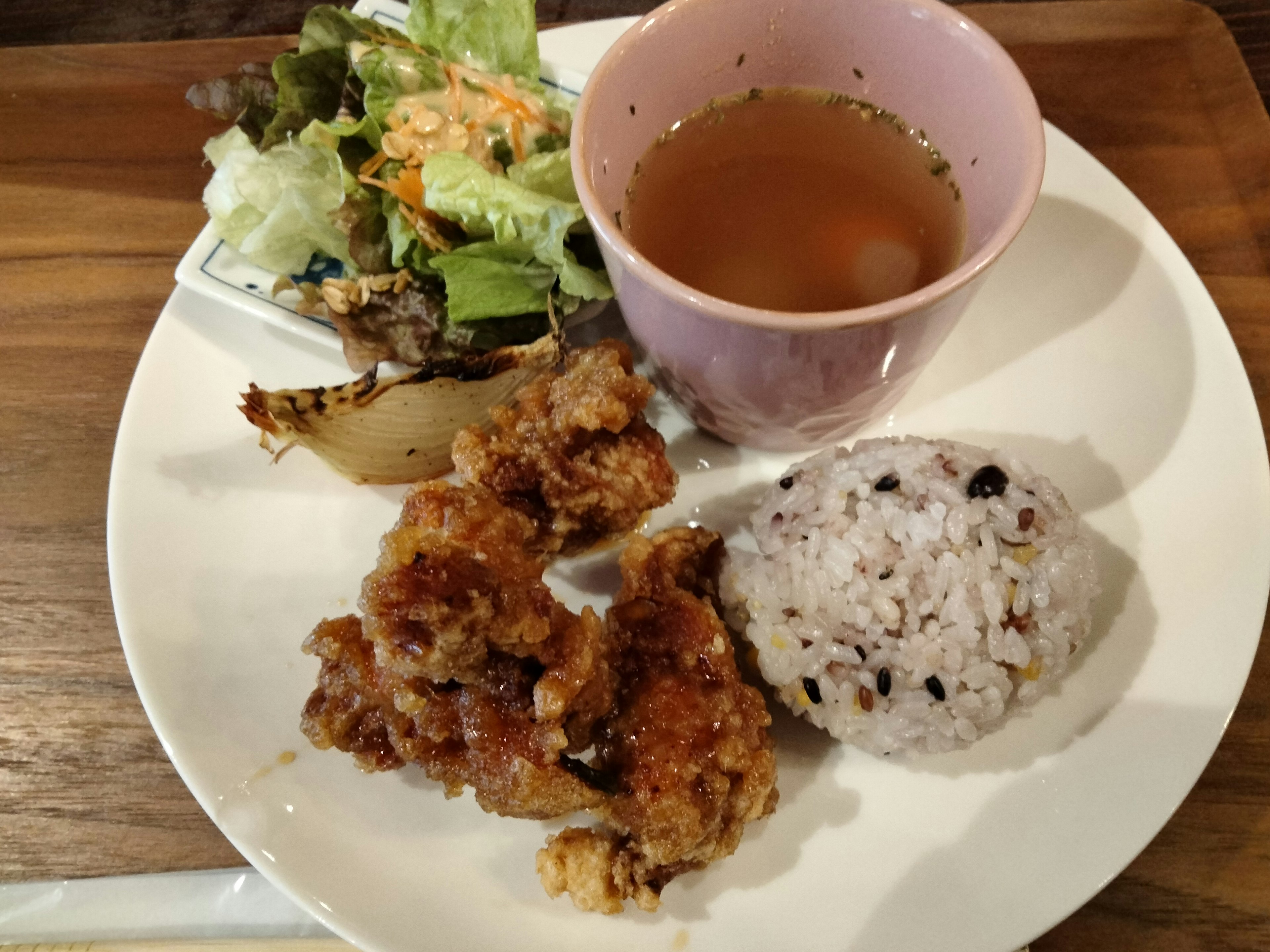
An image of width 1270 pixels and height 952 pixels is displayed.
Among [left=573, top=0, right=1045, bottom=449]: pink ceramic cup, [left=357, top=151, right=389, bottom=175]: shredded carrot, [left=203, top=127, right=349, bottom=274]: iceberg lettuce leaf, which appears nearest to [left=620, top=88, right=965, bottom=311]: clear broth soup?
[left=573, top=0, right=1045, bottom=449]: pink ceramic cup

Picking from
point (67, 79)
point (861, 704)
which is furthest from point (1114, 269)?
Result: point (67, 79)

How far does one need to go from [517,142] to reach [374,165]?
34cm

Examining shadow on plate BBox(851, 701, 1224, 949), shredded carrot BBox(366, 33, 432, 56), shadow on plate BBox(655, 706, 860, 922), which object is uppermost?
shredded carrot BBox(366, 33, 432, 56)

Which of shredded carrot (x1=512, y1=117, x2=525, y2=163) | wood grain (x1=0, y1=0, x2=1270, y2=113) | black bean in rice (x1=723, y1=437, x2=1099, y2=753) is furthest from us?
wood grain (x1=0, y1=0, x2=1270, y2=113)

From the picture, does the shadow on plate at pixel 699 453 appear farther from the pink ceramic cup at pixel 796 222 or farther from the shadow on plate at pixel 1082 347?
the shadow on plate at pixel 1082 347

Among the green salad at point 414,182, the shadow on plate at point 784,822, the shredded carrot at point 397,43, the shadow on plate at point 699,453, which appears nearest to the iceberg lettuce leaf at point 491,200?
the green salad at point 414,182

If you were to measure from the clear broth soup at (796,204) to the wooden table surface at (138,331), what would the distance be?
0.89 meters

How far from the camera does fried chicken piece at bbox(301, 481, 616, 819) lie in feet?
3.69

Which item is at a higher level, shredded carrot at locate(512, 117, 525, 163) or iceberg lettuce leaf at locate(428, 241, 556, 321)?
shredded carrot at locate(512, 117, 525, 163)

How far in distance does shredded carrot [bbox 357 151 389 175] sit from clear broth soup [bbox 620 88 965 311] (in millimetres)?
671

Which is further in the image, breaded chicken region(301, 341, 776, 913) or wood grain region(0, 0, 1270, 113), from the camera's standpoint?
wood grain region(0, 0, 1270, 113)

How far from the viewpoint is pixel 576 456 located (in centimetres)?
149

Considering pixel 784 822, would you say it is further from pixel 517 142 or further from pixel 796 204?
pixel 517 142

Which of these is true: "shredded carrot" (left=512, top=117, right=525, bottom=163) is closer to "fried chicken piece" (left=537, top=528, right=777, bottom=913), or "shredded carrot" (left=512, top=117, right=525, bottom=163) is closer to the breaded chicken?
the breaded chicken
